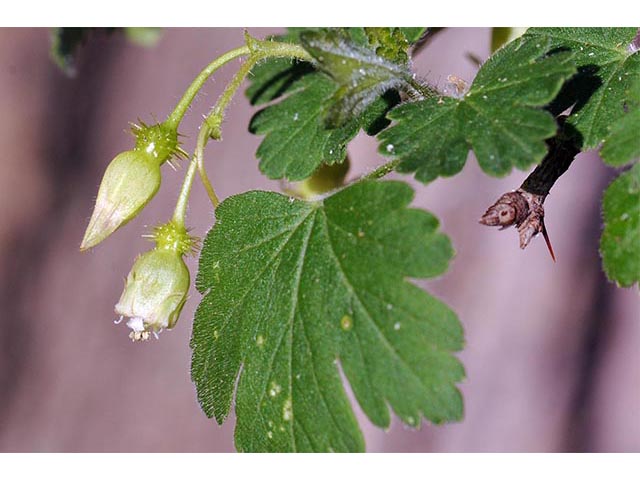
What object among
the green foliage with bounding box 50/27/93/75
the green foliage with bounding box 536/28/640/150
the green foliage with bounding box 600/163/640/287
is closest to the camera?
the green foliage with bounding box 600/163/640/287

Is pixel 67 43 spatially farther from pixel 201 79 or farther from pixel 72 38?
pixel 201 79

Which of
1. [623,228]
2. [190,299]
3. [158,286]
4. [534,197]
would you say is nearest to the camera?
[623,228]

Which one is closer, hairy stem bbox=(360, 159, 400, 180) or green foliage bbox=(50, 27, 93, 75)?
hairy stem bbox=(360, 159, 400, 180)

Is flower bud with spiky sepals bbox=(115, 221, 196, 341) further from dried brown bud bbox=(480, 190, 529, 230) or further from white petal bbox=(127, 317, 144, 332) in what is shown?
dried brown bud bbox=(480, 190, 529, 230)

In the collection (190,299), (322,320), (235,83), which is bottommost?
(190,299)

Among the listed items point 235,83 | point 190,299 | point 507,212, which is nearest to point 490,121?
point 507,212

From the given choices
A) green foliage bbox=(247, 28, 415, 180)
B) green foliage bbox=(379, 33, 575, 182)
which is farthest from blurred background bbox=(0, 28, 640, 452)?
green foliage bbox=(379, 33, 575, 182)

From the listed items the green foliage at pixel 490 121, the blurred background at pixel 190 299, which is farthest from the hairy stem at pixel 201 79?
the blurred background at pixel 190 299
